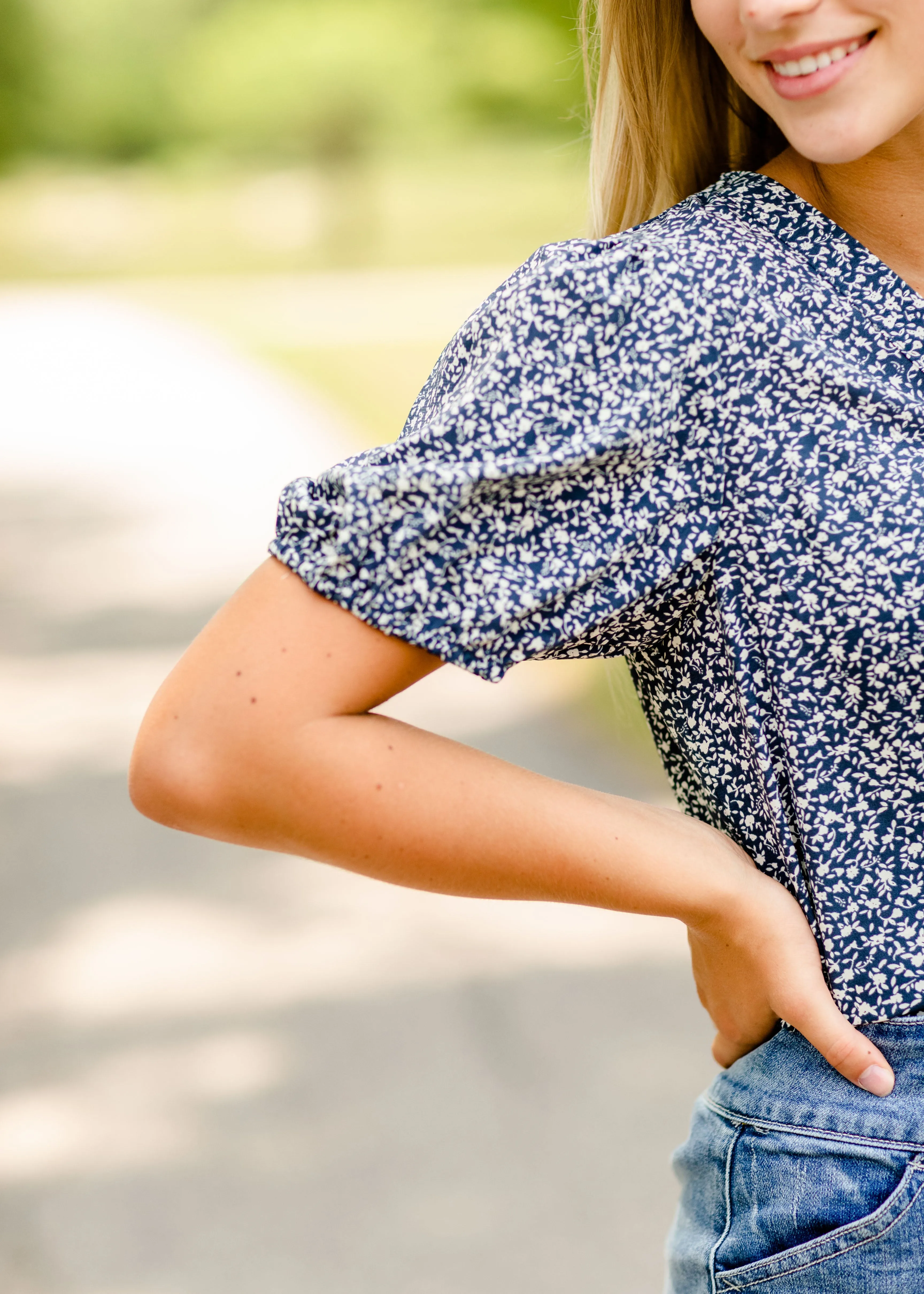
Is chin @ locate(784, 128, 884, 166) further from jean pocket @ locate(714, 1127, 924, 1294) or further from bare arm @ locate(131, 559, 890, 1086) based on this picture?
jean pocket @ locate(714, 1127, 924, 1294)

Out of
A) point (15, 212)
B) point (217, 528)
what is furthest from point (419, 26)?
point (217, 528)

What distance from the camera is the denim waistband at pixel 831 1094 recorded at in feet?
3.78

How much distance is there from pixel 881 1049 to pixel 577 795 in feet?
1.00

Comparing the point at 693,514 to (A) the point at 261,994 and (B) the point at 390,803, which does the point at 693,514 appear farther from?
(A) the point at 261,994

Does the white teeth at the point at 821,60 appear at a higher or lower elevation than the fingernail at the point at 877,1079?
higher

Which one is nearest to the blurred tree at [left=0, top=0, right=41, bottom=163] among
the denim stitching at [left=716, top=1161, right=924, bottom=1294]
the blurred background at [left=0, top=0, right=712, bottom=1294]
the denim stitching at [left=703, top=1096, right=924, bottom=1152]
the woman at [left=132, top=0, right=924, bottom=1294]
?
the blurred background at [left=0, top=0, right=712, bottom=1294]

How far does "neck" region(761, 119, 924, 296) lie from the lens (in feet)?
4.25

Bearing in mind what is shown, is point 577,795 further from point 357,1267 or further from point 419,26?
point 419,26

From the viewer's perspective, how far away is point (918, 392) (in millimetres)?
1159

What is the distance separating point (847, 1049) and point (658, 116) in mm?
849

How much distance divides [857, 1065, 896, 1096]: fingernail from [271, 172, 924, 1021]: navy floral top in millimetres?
107

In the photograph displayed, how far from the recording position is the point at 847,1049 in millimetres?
1162

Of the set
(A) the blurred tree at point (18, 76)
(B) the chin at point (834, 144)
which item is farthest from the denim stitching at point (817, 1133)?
(A) the blurred tree at point (18, 76)

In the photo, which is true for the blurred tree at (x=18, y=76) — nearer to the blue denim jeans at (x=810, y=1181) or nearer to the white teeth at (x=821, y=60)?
the white teeth at (x=821, y=60)
